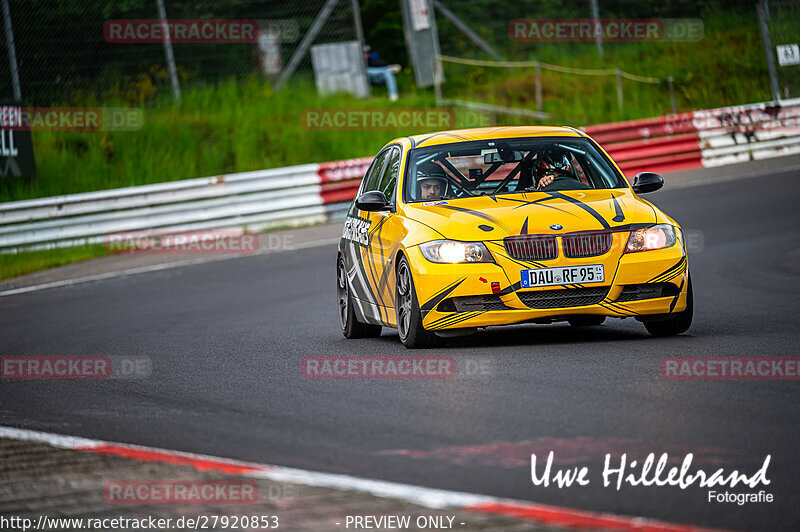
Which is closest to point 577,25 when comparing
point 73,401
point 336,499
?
point 73,401

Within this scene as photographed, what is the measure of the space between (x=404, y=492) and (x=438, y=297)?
3.89 m

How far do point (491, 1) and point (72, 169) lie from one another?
1015 cm

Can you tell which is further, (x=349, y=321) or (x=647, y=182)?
(x=349, y=321)

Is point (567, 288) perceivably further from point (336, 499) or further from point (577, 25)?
point (577, 25)

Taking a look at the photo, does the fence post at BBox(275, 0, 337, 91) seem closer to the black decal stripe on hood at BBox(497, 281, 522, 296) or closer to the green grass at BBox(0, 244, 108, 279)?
the green grass at BBox(0, 244, 108, 279)

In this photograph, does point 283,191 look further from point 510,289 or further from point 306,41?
point 510,289

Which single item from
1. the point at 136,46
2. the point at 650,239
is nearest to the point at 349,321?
the point at 650,239

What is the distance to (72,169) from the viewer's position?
25.1 m

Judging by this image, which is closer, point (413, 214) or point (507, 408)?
point (507, 408)

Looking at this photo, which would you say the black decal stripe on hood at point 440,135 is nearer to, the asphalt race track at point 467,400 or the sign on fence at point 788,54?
the asphalt race track at point 467,400

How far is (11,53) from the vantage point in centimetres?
2448

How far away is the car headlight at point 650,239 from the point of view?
9.02 m

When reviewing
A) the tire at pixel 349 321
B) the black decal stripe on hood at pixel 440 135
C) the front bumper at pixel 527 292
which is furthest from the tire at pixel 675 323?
the tire at pixel 349 321

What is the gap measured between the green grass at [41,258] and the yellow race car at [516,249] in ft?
35.2
